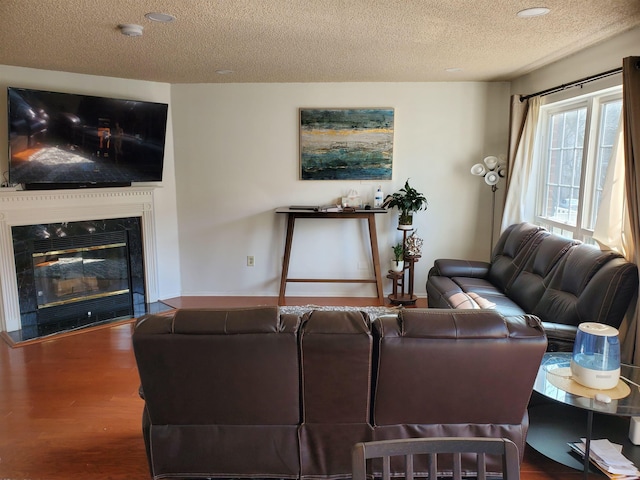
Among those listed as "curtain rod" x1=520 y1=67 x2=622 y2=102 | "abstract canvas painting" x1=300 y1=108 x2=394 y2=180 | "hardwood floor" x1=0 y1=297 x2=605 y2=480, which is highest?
"curtain rod" x1=520 y1=67 x2=622 y2=102

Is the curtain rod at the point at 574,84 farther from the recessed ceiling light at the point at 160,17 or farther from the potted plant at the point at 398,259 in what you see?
the recessed ceiling light at the point at 160,17

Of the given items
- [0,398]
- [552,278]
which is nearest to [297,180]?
[552,278]

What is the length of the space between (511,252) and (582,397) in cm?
225

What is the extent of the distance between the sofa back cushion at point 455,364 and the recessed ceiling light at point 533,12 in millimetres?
1842

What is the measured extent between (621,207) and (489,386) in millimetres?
1931

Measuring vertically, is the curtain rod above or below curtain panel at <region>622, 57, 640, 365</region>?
above

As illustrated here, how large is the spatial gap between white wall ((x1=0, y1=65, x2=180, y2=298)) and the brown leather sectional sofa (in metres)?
3.43

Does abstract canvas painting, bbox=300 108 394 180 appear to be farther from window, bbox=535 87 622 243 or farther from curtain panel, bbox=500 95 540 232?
window, bbox=535 87 622 243

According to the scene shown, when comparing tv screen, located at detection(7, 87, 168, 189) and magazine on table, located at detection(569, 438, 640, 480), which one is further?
tv screen, located at detection(7, 87, 168, 189)

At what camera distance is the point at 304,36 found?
129 inches

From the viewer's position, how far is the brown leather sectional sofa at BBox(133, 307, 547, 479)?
1935 millimetres

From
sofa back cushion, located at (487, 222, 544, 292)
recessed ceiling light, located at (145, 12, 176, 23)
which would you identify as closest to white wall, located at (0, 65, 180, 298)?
recessed ceiling light, located at (145, 12, 176, 23)

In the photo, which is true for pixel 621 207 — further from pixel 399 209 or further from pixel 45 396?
pixel 45 396

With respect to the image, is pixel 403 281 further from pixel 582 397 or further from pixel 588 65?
pixel 582 397
